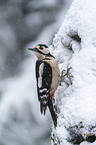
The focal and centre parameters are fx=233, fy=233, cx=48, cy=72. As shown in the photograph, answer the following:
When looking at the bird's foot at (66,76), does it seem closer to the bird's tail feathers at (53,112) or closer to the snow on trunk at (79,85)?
the snow on trunk at (79,85)

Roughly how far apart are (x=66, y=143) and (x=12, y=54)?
14.4 feet

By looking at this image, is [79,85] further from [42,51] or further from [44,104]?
[42,51]

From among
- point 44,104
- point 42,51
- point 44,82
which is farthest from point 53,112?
point 42,51

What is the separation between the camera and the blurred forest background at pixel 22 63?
5.02 m

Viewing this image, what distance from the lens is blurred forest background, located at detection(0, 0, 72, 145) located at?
5016mm

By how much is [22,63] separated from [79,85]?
4111 millimetres

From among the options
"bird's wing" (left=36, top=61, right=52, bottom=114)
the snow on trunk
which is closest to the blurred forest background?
"bird's wing" (left=36, top=61, right=52, bottom=114)

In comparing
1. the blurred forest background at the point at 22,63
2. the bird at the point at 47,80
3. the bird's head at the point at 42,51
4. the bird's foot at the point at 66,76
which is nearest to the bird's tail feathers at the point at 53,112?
the bird at the point at 47,80

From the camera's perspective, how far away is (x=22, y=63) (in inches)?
227

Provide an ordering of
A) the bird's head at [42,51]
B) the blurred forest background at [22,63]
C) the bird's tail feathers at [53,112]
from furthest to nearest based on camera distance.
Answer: the blurred forest background at [22,63]
the bird's head at [42,51]
the bird's tail feathers at [53,112]

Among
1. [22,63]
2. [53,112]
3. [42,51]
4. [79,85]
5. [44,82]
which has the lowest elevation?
[53,112]

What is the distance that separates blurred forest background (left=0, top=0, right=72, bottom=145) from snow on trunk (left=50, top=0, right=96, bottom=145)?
3.00 m

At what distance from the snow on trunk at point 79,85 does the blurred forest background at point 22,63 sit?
9.83 feet

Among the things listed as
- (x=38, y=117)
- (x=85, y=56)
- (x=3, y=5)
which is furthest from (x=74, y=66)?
(x=3, y=5)
